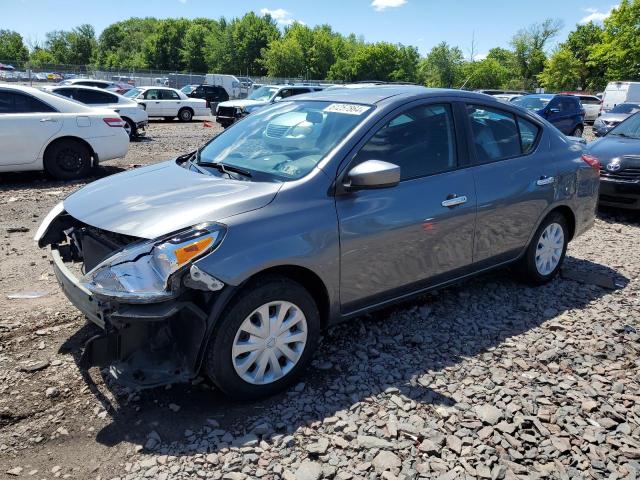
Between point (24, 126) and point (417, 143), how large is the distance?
7.02 m

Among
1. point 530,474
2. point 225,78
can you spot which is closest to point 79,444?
point 530,474

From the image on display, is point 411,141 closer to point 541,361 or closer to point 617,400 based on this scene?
point 541,361

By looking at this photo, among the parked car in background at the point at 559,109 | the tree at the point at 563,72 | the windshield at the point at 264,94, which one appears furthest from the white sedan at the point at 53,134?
the tree at the point at 563,72

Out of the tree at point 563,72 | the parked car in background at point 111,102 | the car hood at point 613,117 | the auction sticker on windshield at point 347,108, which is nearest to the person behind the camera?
the auction sticker on windshield at point 347,108

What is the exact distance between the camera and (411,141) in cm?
381

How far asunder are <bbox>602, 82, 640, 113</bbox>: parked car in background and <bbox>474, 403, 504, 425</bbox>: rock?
29200 millimetres

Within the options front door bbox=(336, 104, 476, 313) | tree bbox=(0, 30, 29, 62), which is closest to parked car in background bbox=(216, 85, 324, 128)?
front door bbox=(336, 104, 476, 313)

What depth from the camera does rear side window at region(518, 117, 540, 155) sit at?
15.3ft

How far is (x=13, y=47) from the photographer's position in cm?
10831

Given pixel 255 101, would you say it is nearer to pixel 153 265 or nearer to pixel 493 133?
pixel 493 133

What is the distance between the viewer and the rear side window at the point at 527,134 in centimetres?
467

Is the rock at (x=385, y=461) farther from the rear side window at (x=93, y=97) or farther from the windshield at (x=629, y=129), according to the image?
the rear side window at (x=93, y=97)

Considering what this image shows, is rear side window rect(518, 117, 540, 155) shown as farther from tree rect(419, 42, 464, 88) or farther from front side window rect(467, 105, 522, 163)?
tree rect(419, 42, 464, 88)

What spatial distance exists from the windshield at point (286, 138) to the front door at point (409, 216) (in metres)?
0.27
